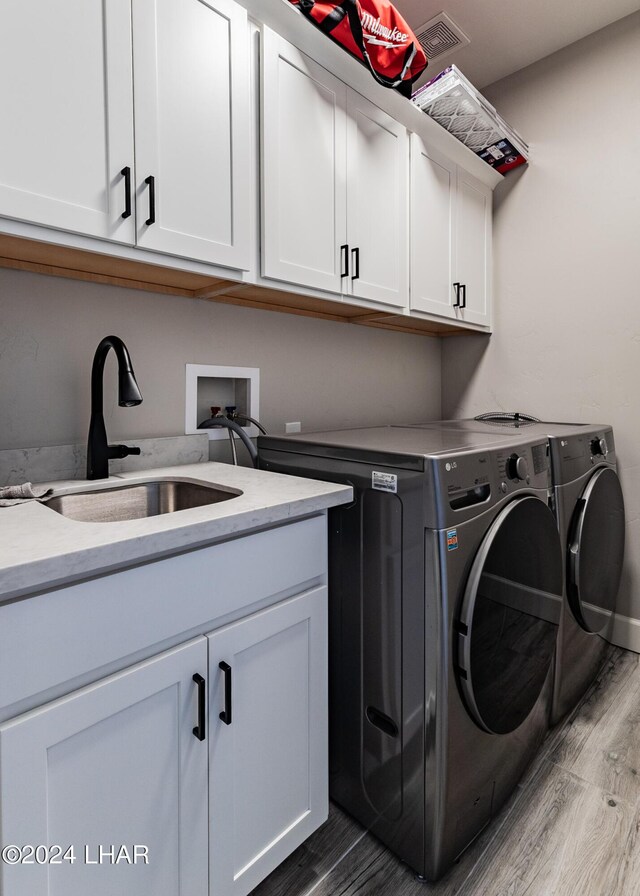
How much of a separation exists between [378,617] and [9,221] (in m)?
1.21

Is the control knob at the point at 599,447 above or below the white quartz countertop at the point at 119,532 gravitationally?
above

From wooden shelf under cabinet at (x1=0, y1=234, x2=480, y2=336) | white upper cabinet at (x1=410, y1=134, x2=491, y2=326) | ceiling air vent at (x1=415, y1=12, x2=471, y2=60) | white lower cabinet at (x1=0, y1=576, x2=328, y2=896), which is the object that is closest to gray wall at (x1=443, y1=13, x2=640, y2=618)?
white upper cabinet at (x1=410, y1=134, x2=491, y2=326)

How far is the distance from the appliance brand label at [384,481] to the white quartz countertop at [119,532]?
76 millimetres

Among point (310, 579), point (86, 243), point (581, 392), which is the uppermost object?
point (86, 243)

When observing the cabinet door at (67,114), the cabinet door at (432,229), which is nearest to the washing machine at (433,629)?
the cabinet door at (67,114)

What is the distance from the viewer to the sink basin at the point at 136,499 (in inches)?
48.9

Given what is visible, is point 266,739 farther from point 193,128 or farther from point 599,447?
point 599,447

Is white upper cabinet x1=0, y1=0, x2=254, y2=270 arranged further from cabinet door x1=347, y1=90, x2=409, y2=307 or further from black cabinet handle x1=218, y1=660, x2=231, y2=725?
black cabinet handle x1=218, y1=660, x2=231, y2=725

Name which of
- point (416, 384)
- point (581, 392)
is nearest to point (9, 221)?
point (416, 384)

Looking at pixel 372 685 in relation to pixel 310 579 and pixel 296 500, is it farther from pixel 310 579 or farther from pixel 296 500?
pixel 296 500

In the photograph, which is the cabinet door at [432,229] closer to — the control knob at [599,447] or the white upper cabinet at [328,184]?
the white upper cabinet at [328,184]

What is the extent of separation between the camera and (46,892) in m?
0.75

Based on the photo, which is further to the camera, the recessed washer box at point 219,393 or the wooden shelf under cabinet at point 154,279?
the recessed washer box at point 219,393

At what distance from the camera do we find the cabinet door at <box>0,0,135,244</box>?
0.95 metres
